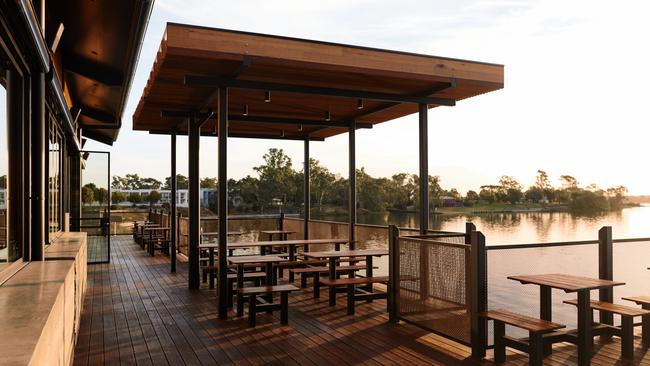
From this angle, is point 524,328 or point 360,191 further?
point 360,191

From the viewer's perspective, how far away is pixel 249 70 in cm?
651

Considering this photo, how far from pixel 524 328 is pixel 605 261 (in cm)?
196

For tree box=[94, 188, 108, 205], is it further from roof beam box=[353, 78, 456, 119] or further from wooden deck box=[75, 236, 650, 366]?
roof beam box=[353, 78, 456, 119]

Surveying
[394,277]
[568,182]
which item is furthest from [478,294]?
[568,182]

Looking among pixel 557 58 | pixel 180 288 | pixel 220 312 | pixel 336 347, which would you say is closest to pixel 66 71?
pixel 180 288

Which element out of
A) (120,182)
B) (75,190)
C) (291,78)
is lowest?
(75,190)

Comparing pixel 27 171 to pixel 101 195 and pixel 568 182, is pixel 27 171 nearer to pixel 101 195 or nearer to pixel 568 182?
pixel 101 195

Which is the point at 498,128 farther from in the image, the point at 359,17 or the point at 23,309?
the point at 23,309

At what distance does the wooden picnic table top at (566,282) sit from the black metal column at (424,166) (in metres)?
2.59

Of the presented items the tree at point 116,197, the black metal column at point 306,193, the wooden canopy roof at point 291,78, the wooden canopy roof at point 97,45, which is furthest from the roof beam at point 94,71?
the tree at point 116,197

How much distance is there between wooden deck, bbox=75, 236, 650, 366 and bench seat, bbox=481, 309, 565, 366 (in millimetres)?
164

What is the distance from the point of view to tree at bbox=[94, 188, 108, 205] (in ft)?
40.9

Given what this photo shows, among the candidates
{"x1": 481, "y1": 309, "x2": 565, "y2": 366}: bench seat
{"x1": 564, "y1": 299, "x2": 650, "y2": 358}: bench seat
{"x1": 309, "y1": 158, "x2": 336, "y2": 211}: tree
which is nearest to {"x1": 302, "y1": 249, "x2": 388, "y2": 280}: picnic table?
{"x1": 481, "y1": 309, "x2": 565, "y2": 366}: bench seat

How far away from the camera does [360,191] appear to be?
5109 cm
